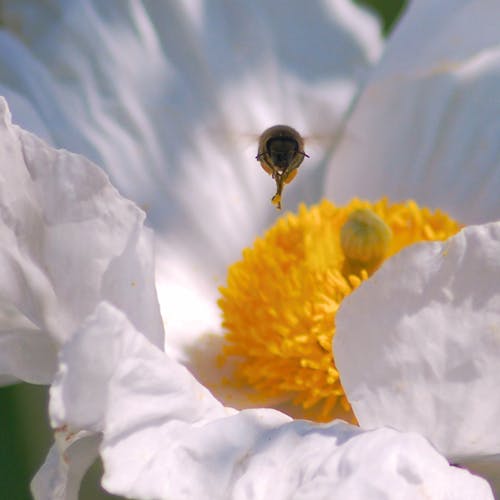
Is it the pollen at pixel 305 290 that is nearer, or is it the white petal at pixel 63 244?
the white petal at pixel 63 244

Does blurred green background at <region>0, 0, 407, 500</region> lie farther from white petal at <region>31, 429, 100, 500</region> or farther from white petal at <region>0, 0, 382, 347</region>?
white petal at <region>31, 429, 100, 500</region>

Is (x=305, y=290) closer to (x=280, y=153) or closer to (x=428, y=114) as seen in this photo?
(x=280, y=153)

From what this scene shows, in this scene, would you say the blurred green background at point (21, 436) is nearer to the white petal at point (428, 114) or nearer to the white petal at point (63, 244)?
the white petal at point (63, 244)

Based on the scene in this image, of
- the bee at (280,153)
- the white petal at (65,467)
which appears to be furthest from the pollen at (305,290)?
the white petal at (65,467)

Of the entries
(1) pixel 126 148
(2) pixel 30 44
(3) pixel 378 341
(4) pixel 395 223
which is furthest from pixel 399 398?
(2) pixel 30 44

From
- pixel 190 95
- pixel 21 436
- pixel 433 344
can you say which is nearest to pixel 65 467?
pixel 433 344

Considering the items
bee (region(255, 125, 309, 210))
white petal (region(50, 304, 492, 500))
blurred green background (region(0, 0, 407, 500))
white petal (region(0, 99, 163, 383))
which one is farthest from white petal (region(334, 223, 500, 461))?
blurred green background (region(0, 0, 407, 500))
